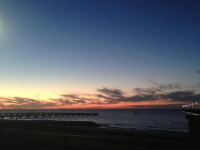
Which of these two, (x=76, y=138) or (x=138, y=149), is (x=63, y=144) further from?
(x=138, y=149)

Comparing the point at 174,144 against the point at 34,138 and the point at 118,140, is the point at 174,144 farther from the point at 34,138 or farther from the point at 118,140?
the point at 34,138

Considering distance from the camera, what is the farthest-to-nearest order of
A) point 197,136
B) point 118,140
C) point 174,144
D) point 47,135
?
point 197,136 → point 47,135 → point 118,140 → point 174,144

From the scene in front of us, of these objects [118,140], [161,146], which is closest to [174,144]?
[161,146]

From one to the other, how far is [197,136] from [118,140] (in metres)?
6.13

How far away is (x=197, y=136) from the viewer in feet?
34.3

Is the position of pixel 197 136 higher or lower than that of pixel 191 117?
lower

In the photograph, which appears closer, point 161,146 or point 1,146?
point 161,146

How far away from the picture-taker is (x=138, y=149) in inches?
263

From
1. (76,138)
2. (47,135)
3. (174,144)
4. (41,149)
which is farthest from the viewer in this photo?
(41,149)

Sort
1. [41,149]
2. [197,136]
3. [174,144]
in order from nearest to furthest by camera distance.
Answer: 1. [174,144]
2. [41,149]
3. [197,136]

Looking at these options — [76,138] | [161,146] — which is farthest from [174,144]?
[76,138]

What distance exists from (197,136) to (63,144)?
7373mm

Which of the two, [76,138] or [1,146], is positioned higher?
[76,138]

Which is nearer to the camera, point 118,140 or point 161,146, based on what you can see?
point 161,146
